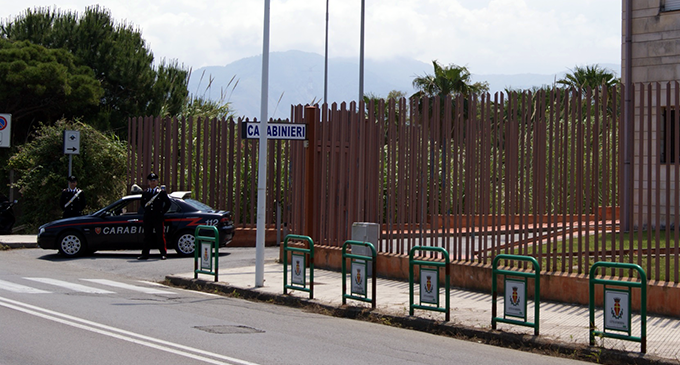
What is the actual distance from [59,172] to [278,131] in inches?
477

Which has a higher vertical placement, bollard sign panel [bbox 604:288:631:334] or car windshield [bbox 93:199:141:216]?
car windshield [bbox 93:199:141:216]

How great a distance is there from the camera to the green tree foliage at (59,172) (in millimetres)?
22672

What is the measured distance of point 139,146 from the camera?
20984mm

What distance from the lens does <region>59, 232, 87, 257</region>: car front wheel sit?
1706 cm

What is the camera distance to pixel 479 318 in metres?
9.83

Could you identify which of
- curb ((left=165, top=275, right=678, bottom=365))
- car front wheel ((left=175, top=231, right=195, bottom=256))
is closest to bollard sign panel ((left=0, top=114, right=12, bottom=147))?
car front wheel ((left=175, top=231, right=195, bottom=256))

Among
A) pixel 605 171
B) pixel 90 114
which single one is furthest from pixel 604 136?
pixel 90 114

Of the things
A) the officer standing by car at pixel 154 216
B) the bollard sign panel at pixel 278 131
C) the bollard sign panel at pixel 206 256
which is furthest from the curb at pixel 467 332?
the officer standing by car at pixel 154 216

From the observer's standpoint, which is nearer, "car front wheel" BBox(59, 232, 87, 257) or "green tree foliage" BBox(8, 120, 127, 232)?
"car front wheel" BBox(59, 232, 87, 257)

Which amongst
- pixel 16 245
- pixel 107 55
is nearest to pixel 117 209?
pixel 16 245

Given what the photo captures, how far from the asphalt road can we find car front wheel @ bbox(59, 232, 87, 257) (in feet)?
13.8

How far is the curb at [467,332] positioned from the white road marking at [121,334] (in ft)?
10.4

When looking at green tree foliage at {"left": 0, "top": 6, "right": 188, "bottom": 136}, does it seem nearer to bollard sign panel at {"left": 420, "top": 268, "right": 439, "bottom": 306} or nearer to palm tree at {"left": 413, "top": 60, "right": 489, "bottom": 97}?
palm tree at {"left": 413, "top": 60, "right": 489, "bottom": 97}

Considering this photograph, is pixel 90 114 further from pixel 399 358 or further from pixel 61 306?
pixel 399 358
